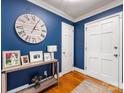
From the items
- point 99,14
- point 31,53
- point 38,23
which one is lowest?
point 31,53

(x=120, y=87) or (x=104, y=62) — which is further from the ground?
(x=104, y=62)

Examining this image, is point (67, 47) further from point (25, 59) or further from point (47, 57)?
point (25, 59)

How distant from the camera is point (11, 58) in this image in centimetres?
202

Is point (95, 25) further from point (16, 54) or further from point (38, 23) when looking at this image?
point (16, 54)

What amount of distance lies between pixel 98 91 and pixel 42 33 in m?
2.19

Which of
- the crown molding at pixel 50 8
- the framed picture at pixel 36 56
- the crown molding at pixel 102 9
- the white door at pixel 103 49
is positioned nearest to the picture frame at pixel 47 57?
the framed picture at pixel 36 56

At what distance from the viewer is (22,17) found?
89.4 inches

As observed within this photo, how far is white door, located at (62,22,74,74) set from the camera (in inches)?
141

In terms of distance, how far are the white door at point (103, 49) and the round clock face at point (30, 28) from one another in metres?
1.74

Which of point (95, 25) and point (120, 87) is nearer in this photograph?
point (120, 87)

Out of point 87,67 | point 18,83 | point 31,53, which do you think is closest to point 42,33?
point 31,53

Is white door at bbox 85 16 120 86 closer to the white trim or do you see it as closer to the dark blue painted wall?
the dark blue painted wall

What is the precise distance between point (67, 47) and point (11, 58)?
2.21 meters

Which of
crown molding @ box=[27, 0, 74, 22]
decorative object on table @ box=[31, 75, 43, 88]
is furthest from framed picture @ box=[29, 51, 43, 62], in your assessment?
crown molding @ box=[27, 0, 74, 22]
